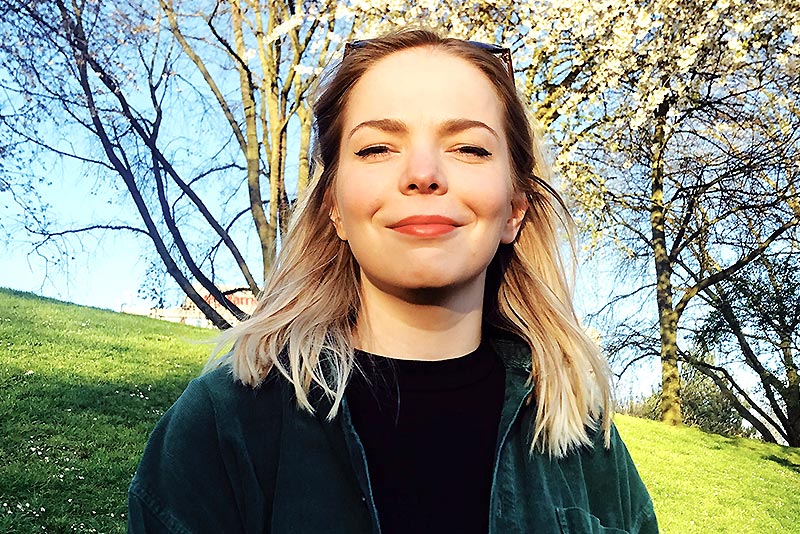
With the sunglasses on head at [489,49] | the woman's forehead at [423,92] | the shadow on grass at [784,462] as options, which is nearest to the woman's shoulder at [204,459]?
the woman's forehead at [423,92]

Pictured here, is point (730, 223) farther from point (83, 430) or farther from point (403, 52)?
point (403, 52)

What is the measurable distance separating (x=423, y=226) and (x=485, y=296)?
0.65 m

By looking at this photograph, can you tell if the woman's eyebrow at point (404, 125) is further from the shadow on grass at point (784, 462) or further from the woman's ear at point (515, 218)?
the shadow on grass at point (784, 462)

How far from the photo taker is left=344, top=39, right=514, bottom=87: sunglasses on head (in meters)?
2.15

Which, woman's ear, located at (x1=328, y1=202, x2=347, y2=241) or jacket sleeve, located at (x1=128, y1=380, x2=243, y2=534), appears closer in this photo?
jacket sleeve, located at (x1=128, y1=380, x2=243, y2=534)

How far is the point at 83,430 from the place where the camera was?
723cm

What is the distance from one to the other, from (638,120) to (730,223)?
15.0 ft

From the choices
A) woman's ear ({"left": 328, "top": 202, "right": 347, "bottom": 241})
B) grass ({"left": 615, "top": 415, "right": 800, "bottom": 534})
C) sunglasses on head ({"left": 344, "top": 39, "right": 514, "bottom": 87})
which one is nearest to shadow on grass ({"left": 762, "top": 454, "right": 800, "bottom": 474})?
grass ({"left": 615, "top": 415, "right": 800, "bottom": 534})

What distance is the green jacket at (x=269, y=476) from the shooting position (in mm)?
1609

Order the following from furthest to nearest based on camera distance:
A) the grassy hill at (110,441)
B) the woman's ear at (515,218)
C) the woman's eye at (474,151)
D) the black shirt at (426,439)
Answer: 1. the grassy hill at (110,441)
2. the woman's ear at (515,218)
3. the woman's eye at (474,151)
4. the black shirt at (426,439)

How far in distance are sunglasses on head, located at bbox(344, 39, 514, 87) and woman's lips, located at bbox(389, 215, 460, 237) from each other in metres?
0.71

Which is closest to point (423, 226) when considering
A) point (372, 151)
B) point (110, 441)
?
point (372, 151)

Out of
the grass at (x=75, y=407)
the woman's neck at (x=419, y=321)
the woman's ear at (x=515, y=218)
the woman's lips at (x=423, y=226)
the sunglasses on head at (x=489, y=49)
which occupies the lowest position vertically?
the grass at (x=75, y=407)

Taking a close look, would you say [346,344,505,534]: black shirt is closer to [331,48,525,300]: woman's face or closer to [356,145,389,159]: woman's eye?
Result: [331,48,525,300]: woman's face
